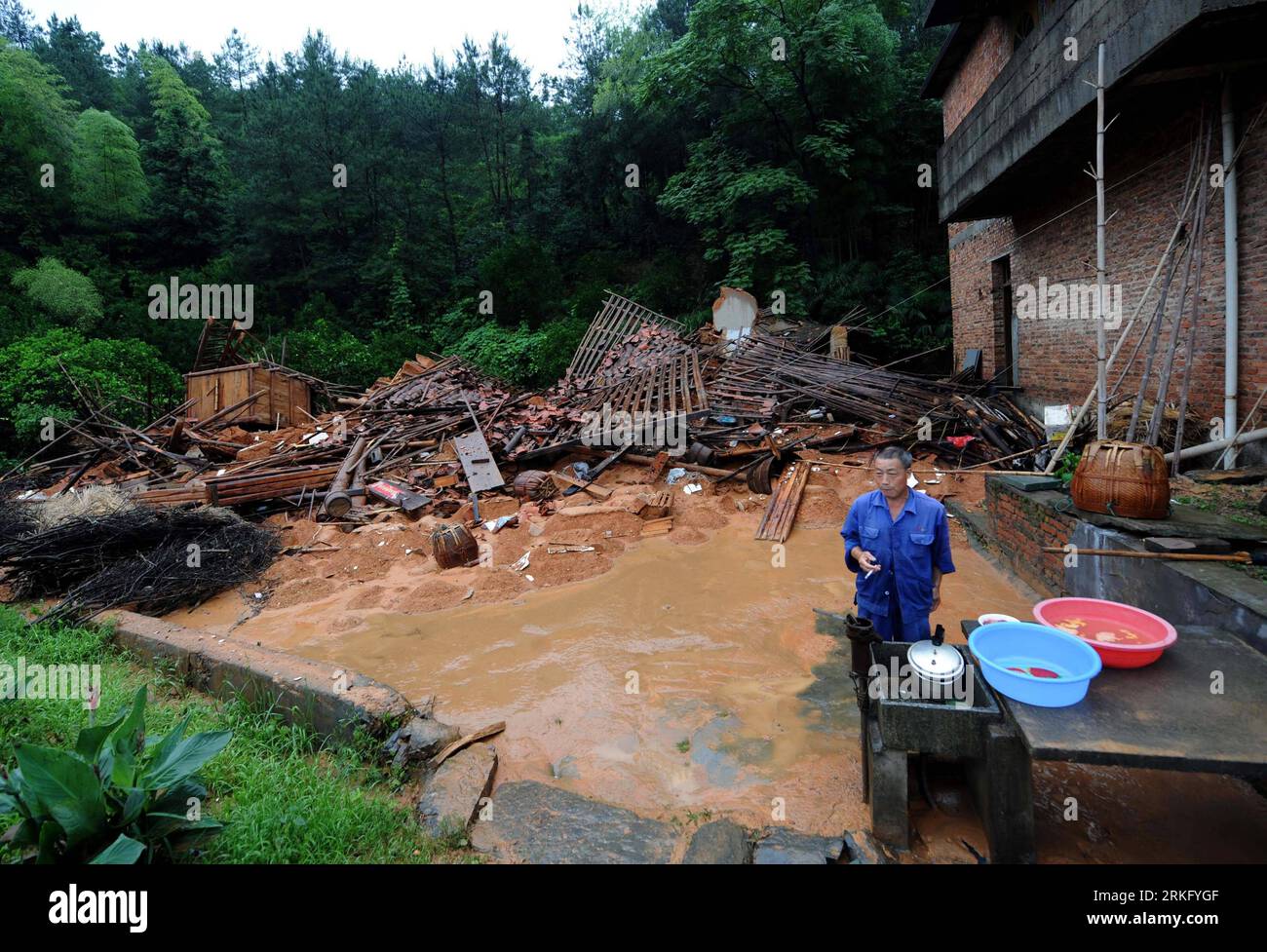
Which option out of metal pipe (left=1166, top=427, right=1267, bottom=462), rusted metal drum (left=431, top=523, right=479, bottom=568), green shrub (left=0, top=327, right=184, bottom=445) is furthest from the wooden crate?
metal pipe (left=1166, top=427, right=1267, bottom=462)

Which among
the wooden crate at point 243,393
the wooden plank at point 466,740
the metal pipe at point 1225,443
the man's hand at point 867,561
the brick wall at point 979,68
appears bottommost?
the wooden plank at point 466,740

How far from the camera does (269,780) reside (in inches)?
137

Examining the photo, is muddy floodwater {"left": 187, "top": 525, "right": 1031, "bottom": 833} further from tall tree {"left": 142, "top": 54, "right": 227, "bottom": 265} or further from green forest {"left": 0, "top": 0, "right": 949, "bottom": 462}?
tall tree {"left": 142, "top": 54, "right": 227, "bottom": 265}

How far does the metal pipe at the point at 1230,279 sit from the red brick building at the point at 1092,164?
0.03 metres

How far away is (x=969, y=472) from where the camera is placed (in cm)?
900

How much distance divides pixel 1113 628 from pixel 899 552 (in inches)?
43.6

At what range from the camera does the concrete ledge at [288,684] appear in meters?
4.29

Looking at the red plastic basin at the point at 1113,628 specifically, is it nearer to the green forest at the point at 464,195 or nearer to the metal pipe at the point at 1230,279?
the metal pipe at the point at 1230,279

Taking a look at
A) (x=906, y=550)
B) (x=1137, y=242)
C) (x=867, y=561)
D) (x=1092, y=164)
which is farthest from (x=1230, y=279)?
(x=867, y=561)

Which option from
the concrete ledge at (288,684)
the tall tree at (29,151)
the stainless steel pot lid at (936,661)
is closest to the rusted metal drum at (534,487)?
the concrete ledge at (288,684)

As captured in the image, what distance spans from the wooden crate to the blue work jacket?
51.5 feet

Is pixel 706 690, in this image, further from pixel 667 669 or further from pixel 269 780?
pixel 269 780

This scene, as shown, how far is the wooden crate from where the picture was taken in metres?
15.3

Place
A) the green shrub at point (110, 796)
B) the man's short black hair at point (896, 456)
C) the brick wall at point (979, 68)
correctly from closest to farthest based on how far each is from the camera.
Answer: the green shrub at point (110, 796), the man's short black hair at point (896, 456), the brick wall at point (979, 68)
